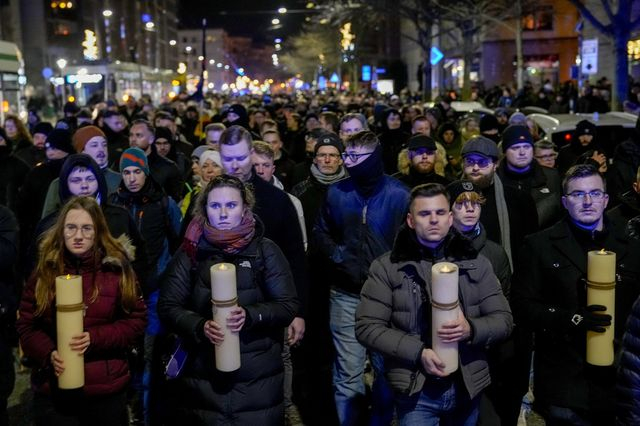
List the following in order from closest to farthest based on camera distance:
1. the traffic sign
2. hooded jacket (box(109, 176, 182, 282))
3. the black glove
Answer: the black glove → hooded jacket (box(109, 176, 182, 282)) → the traffic sign

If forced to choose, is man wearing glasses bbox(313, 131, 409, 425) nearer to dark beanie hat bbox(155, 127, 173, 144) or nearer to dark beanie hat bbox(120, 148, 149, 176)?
dark beanie hat bbox(120, 148, 149, 176)

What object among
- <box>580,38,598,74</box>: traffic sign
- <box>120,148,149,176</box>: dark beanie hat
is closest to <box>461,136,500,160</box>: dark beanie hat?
<box>120,148,149,176</box>: dark beanie hat

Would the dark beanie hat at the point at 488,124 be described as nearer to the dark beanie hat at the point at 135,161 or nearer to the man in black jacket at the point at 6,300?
the dark beanie hat at the point at 135,161

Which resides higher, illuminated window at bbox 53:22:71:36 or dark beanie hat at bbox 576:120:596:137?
illuminated window at bbox 53:22:71:36

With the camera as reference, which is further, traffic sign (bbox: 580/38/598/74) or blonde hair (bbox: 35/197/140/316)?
traffic sign (bbox: 580/38/598/74)

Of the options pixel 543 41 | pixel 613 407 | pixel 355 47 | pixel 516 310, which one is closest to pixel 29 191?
pixel 516 310

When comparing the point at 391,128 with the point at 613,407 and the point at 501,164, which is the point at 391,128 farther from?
the point at 613,407

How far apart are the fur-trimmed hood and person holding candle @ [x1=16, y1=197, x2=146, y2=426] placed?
149 centimetres

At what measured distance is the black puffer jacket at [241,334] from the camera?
454 cm

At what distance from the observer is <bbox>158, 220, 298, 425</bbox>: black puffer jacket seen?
4543mm

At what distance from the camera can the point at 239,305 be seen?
4508mm

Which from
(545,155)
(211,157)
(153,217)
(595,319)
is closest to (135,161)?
(153,217)

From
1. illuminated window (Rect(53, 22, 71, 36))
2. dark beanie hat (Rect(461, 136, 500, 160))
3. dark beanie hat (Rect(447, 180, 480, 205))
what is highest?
illuminated window (Rect(53, 22, 71, 36))

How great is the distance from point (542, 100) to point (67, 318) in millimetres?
25811
